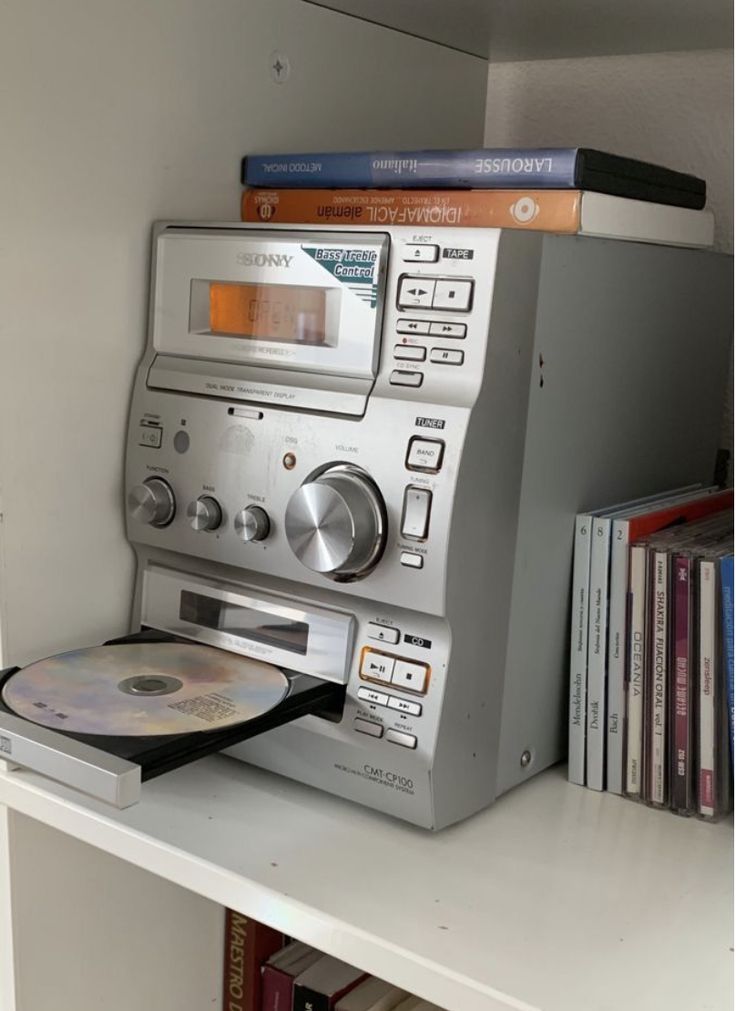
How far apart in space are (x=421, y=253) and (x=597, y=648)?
30 cm

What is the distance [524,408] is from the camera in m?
0.75

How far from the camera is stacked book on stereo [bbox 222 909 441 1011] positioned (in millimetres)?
965

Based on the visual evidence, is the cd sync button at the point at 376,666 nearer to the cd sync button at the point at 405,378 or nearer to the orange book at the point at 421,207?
the cd sync button at the point at 405,378

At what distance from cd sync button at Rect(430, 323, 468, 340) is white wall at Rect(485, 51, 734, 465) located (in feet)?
1.32

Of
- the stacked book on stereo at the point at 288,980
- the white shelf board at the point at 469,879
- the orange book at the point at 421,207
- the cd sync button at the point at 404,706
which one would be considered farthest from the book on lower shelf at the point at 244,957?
the orange book at the point at 421,207

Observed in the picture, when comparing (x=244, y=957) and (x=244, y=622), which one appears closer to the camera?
(x=244, y=622)

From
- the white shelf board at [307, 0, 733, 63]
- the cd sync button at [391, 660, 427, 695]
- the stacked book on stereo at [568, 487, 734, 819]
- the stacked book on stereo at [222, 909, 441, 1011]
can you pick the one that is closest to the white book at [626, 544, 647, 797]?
the stacked book on stereo at [568, 487, 734, 819]

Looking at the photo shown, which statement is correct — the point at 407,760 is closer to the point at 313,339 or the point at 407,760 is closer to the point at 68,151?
the point at 313,339

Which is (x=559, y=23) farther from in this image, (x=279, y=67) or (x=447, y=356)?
(x=447, y=356)

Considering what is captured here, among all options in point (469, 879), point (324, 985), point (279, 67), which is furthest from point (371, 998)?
point (279, 67)

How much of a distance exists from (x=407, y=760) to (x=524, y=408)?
234mm

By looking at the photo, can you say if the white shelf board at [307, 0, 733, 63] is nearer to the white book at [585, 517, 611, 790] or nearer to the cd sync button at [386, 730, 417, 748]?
the white book at [585, 517, 611, 790]

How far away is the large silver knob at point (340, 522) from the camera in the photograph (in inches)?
28.8

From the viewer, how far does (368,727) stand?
0.77 m
